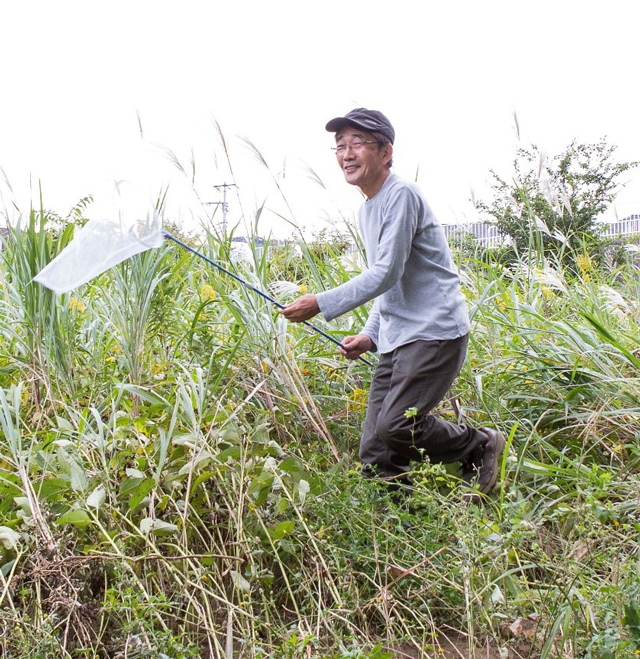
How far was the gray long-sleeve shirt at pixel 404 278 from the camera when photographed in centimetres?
286

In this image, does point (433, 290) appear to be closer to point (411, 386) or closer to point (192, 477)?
point (411, 386)

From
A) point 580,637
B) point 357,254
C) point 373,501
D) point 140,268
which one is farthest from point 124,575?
point 357,254

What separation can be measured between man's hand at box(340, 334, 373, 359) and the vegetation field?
9.5 inches

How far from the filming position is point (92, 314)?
375cm

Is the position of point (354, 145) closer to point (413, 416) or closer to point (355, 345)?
point (355, 345)

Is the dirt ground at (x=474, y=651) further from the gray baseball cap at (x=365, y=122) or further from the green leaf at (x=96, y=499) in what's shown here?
the gray baseball cap at (x=365, y=122)

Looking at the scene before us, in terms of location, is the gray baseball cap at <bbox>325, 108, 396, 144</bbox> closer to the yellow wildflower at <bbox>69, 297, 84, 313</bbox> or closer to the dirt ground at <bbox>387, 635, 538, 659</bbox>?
the yellow wildflower at <bbox>69, 297, 84, 313</bbox>

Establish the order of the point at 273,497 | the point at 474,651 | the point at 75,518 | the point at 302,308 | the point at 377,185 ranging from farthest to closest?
the point at 377,185 < the point at 302,308 < the point at 273,497 < the point at 75,518 < the point at 474,651

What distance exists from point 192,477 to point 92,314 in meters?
1.56

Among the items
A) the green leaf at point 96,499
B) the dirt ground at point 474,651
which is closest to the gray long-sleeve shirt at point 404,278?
the green leaf at point 96,499

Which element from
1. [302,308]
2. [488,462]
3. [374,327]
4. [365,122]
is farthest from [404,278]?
[488,462]

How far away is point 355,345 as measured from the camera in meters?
3.21

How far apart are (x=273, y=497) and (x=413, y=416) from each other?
0.67 m

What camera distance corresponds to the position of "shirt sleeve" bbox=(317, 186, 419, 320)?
2.84m
